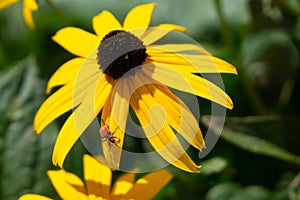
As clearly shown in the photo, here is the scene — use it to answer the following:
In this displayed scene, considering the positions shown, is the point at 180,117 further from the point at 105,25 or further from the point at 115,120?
the point at 105,25

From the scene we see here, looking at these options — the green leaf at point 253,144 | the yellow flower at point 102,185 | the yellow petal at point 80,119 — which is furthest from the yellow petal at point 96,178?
the green leaf at point 253,144

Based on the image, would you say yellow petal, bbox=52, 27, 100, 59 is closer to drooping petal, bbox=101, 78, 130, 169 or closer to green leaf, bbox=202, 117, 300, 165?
drooping petal, bbox=101, 78, 130, 169

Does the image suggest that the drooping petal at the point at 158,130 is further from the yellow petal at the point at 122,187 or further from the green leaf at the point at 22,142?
the green leaf at the point at 22,142

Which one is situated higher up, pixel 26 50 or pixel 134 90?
pixel 134 90

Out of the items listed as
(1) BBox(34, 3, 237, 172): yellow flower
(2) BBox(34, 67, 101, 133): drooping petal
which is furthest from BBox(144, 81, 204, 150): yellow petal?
(2) BBox(34, 67, 101, 133): drooping petal

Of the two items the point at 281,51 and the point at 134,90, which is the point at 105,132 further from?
the point at 281,51

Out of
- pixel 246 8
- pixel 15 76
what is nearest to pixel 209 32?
pixel 246 8

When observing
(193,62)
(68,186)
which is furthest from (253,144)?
(68,186)
